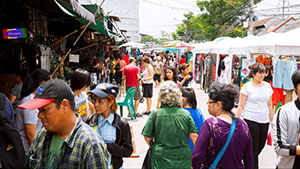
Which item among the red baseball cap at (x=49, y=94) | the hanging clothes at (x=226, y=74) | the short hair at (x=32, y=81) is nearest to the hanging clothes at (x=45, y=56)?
the short hair at (x=32, y=81)

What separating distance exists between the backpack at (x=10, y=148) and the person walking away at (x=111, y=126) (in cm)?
82

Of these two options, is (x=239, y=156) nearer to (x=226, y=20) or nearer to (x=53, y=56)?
(x=53, y=56)

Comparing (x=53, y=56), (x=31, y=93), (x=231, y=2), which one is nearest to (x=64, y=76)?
(x=53, y=56)

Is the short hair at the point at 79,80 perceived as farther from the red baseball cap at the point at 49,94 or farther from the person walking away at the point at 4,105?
the red baseball cap at the point at 49,94

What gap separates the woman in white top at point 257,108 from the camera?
4730 millimetres

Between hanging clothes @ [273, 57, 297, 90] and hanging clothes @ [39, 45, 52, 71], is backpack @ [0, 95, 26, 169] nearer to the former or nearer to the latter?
hanging clothes @ [39, 45, 52, 71]

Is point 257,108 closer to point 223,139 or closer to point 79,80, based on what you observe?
point 223,139

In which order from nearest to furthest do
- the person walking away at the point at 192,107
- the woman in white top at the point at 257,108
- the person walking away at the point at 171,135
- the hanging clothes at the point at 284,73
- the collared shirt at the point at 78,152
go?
the collared shirt at the point at 78,152
the person walking away at the point at 171,135
the person walking away at the point at 192,107
the woman in white top at the point at 257,108
the hanging clothes at the point at 284,73

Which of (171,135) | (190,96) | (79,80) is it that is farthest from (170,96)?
(79,80)

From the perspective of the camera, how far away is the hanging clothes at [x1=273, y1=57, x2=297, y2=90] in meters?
8.44

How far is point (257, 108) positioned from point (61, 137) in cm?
375

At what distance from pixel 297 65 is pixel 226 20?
112 ft

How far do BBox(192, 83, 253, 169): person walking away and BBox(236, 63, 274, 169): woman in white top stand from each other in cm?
204

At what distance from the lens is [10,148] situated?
224cm
